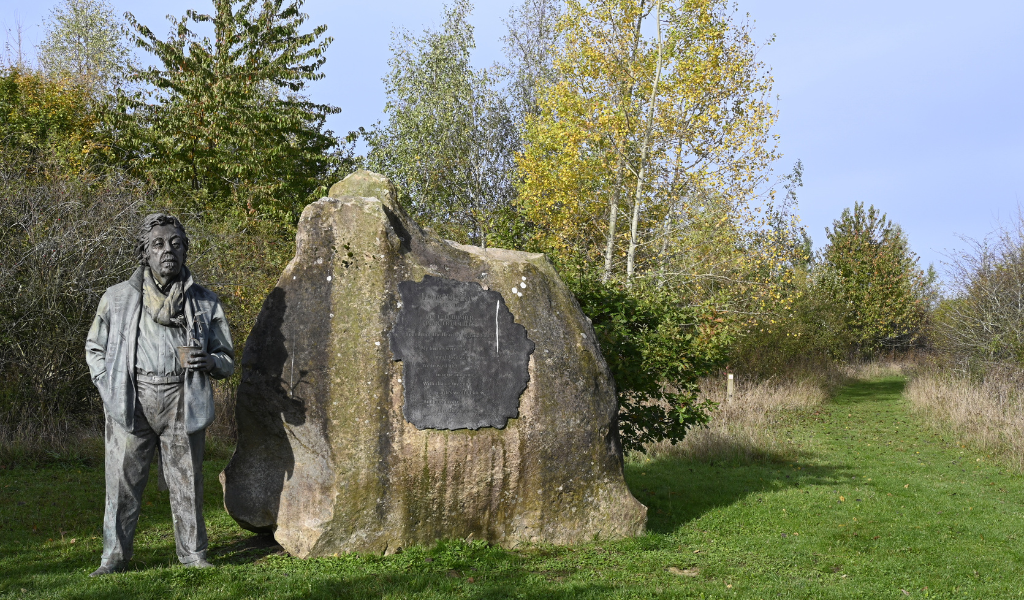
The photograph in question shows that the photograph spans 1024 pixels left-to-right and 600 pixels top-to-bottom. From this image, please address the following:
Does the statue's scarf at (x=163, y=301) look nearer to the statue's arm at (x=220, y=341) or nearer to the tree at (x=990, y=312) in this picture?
the statue's arm at (x=220, y=341)

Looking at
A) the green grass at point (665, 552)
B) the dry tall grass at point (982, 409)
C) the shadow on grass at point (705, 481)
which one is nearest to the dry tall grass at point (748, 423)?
the shadow on grass at point (705, 481)

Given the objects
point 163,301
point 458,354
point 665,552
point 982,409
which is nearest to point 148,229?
A: point 163,301

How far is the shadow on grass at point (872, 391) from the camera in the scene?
2511cm

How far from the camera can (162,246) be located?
588 centimetres

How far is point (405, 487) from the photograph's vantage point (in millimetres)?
6410

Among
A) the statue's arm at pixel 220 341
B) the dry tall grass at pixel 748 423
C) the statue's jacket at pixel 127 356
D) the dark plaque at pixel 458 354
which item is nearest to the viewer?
the statue's jacket at pixel 127 356

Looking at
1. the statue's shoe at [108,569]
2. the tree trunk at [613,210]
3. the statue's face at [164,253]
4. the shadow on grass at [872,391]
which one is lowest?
the shadow on grass at [872,391]

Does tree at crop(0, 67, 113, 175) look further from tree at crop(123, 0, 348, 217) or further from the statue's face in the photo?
the statue's face

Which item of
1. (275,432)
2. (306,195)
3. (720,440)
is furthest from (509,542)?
(306,195)

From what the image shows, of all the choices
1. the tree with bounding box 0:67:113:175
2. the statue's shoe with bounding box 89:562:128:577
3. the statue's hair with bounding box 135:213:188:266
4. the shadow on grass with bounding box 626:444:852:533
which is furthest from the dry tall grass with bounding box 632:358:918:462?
the tree with bounding box 0:67:113:175

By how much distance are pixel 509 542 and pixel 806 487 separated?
5745 mm

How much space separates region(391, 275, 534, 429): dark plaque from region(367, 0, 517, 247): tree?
785 inches

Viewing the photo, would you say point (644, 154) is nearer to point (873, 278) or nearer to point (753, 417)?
point (753, 417)

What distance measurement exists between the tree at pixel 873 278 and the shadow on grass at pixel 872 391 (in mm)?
3832
